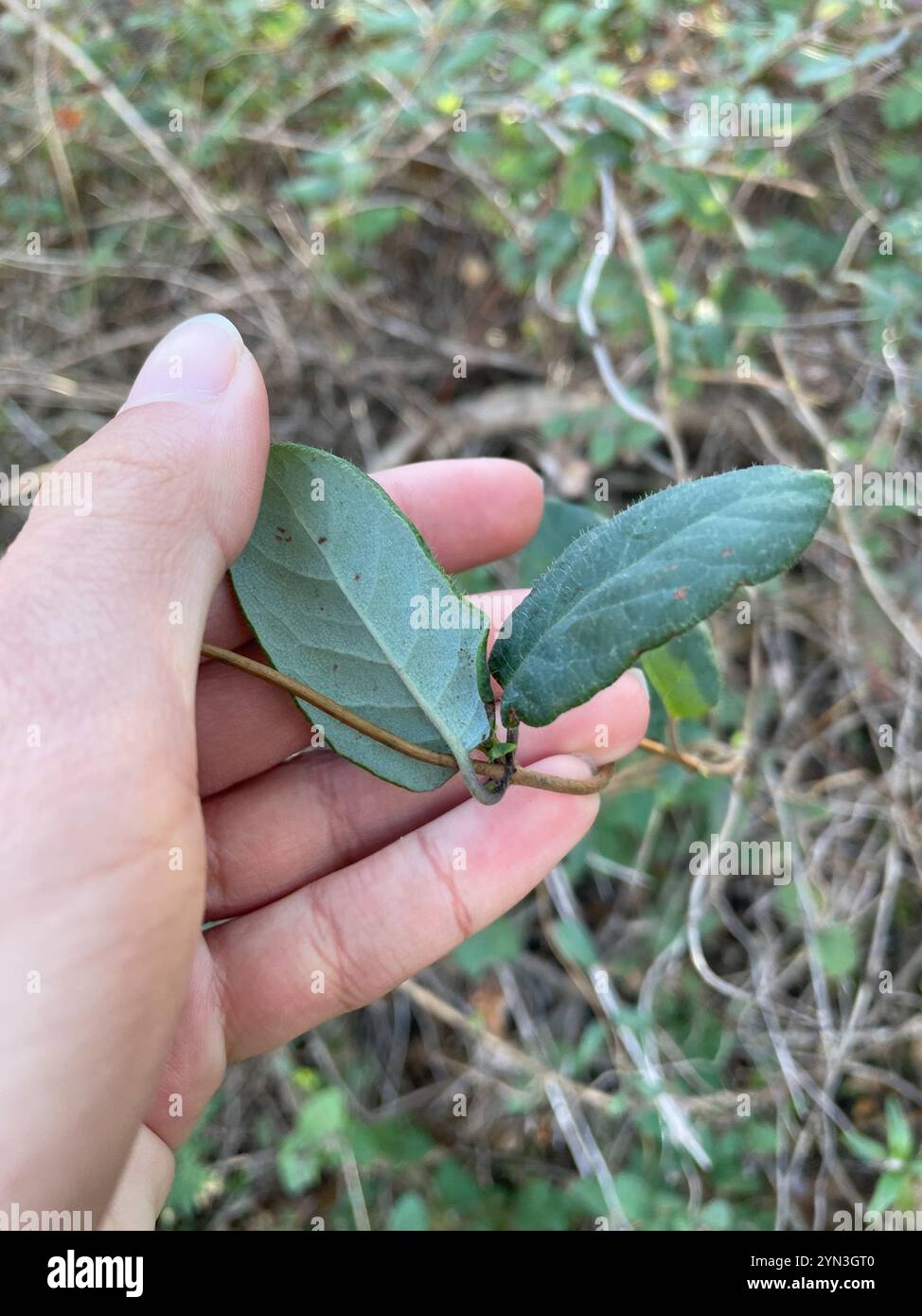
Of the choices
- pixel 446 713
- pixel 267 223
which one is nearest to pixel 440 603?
pixel 446 713

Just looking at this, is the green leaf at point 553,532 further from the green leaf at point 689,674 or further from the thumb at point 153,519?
the thumb at point 153,519

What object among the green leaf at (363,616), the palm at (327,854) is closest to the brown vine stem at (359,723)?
the green leaf at (363,616)

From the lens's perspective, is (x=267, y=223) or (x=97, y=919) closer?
(x=97, y=919)

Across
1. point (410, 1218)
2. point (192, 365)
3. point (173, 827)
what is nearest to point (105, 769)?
point (173, 827)

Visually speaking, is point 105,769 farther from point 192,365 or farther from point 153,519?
point 192,365

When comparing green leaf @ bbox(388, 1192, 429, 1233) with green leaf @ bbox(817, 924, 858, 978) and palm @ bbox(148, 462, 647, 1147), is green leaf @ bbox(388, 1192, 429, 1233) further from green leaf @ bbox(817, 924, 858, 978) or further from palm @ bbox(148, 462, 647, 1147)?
green leaf @ bbox(817, 924, 858, 978)

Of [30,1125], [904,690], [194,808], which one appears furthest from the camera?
[904,690]

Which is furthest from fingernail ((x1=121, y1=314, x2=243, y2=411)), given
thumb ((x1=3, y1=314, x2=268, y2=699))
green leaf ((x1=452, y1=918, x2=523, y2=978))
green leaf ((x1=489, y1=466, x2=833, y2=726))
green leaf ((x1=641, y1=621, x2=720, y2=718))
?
green leaf ((x1=452, y1=918, x2=523, y2=978))

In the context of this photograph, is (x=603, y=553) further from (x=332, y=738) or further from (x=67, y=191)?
(x=67, y=191)

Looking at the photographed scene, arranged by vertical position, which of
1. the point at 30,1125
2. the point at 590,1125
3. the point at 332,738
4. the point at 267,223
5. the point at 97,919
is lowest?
the point at 590,1125
